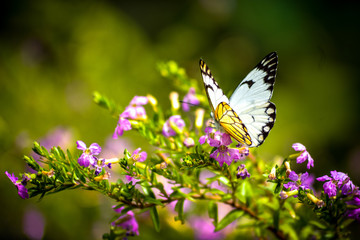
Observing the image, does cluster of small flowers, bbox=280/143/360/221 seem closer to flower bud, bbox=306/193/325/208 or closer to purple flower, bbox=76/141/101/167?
flower bud, bbox=306/193/325/208

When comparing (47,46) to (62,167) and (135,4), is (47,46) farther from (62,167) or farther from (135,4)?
(62,167)

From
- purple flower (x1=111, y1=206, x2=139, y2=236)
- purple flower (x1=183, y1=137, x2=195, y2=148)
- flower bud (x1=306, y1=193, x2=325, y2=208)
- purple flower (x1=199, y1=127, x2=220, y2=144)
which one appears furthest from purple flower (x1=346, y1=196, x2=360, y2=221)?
purple flower (x1=111, y1=206, x2=139, y2=236)

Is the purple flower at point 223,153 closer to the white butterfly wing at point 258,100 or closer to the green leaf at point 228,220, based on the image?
the white butterfly wing at point 258,100

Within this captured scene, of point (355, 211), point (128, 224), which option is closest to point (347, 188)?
point (355, 211)

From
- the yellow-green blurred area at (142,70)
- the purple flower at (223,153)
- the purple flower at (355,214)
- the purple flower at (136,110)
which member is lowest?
the purple flower at (355,214)

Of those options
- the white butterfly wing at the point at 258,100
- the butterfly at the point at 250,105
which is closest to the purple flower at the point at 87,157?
the butterfly at the point at 250,105

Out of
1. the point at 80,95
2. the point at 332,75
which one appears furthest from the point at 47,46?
the point at 332,75

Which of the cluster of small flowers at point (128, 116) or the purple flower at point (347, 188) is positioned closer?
the purple flower at point (347, 188)
